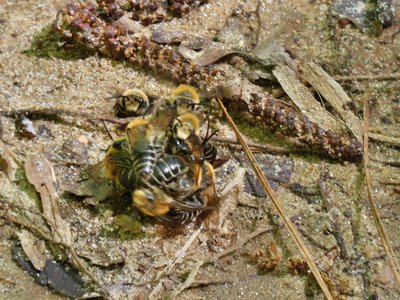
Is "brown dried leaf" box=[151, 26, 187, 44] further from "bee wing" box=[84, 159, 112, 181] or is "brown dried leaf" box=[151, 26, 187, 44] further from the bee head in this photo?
"bee wing" box=[84, 159, 112, 181]

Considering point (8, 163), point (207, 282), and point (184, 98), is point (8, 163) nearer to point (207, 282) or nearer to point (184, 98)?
point (184, 98)

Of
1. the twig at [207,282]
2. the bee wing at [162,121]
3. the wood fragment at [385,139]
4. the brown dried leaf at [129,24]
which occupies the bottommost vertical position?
the twig at [207,282]

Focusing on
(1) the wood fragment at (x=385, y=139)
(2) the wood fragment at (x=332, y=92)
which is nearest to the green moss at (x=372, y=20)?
(2) the wood fragment at (x=332, y=92)

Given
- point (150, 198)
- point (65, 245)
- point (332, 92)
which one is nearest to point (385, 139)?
point (332, 92)

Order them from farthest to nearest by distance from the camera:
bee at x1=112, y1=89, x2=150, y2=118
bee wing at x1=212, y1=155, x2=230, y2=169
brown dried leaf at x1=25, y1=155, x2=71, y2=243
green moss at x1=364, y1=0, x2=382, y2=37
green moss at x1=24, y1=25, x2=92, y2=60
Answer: green moss at x1=364, y1=0, x2=382, y2=37 < green moss at x1=24, y1=25, x2=92, y2=60 < bee at x1=112, y1=89, x2=150, y2=118 < bee wing at x1=212, y1=155, x2=230, y2=169 < brown dried leaf at x1=25, y1=155, x2=71, y2=243

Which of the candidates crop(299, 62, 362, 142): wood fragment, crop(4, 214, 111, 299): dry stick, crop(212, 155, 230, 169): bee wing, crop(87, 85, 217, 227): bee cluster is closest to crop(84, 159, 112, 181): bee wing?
crop(87, 85, 217, 227): bee cluster

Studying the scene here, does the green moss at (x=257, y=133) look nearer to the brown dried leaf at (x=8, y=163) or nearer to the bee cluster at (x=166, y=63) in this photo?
the bee cluster at (x=166, y=63)

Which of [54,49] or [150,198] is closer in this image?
[150,198]
